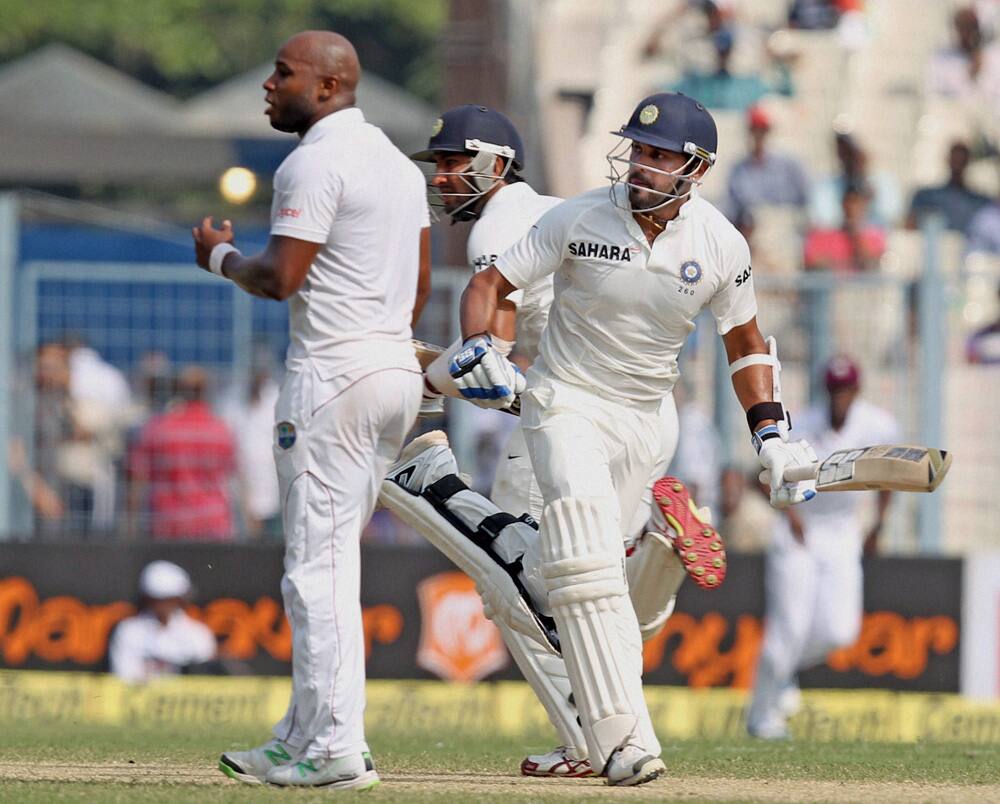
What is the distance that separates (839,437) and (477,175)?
4.78 m

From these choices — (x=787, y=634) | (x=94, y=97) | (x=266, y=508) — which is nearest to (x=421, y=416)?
(x=787, y=634)

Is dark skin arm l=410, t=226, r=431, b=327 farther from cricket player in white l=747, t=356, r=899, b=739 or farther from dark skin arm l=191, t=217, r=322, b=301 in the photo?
cricket player in white l=747, t=356, r=899, b=739

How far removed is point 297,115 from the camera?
6.26 metres

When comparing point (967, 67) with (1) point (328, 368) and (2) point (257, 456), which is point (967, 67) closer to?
(2) point (257, 456)

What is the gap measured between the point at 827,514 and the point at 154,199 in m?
38.4

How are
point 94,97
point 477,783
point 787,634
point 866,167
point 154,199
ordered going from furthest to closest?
point 154,199 < point 94,97 < point 866,167 < point 787,634 < point 477,783

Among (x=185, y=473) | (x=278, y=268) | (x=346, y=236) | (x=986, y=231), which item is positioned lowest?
(x=185, y=473)

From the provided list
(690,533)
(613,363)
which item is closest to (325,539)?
(613,363)

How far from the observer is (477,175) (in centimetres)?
782

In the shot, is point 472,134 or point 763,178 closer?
point 472,134

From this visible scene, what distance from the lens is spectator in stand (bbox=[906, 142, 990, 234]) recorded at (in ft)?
51.3

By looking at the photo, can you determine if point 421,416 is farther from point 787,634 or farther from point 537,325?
point 787,634

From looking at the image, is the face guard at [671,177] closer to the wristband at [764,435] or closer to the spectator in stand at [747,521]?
the wristband at [764,435]

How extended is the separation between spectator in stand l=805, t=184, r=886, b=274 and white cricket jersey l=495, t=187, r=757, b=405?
747cm
